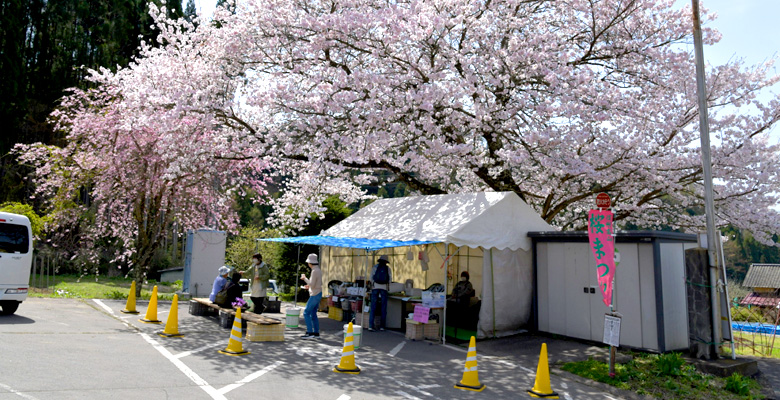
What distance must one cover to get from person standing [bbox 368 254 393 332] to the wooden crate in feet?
8.64

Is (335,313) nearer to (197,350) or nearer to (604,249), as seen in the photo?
(197,350)

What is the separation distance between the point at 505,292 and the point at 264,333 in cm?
527

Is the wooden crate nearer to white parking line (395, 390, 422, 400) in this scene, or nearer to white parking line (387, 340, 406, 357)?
white parking line (387, 340, 406, 357)

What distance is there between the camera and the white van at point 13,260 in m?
11.3

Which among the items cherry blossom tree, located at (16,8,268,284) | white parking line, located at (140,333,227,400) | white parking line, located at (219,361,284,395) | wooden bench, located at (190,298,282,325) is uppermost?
cherry blossom tree, located at (16,8,268,284)

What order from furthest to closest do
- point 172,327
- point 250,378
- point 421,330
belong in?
1. point 421,330
2. point 172,327
3. point 250,378

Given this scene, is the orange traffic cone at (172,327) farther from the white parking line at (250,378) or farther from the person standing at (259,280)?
the white parking line at (250,378)

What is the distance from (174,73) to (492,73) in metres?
8.50

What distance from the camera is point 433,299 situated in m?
11.5

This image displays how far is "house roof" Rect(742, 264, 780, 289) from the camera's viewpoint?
39.7 meters

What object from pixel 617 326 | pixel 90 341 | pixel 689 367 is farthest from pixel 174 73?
pixel 689 367

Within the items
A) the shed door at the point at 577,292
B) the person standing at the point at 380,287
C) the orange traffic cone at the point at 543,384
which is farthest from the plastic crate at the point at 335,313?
the orange traffic cone at the point at 543,384

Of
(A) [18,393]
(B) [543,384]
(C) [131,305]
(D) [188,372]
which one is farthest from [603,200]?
(C) [131,305]

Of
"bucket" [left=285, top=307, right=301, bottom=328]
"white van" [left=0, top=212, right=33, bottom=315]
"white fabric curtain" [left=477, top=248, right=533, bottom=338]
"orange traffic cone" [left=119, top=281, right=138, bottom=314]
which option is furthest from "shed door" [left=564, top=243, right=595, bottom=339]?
"white van" [left=0, top=212, right=33, bottom=315]
